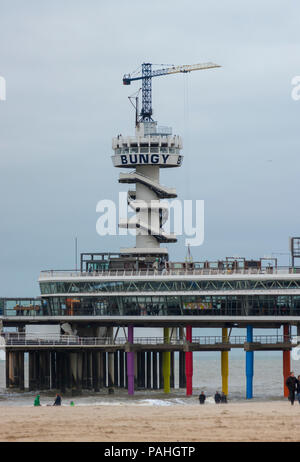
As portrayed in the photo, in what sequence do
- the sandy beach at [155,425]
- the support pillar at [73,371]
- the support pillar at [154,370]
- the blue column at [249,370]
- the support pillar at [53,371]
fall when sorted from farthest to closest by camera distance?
the support pillar at [154,370], the support pillar at [53,371], the support pillar at [73,371], the blue column at [249,370], the sandy beach at [155,425]

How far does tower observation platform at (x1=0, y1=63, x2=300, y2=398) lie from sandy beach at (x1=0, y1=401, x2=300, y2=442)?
1363 inches

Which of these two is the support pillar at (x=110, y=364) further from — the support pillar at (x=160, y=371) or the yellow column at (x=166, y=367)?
the yellow column at (x=166, y=367)

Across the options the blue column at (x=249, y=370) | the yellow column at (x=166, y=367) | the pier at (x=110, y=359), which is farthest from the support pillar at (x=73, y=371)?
the blue column at (x=249, y=370)

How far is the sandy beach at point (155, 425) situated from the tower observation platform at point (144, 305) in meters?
34.6

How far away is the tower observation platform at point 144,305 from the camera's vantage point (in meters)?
92.9

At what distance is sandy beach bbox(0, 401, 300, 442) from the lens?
1815 inches

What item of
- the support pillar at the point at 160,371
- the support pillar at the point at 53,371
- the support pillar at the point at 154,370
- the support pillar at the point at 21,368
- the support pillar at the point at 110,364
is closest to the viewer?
the support pillar at the point at 53,371

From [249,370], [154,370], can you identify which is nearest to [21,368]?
[154,370]

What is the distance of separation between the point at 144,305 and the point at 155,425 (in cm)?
4858
